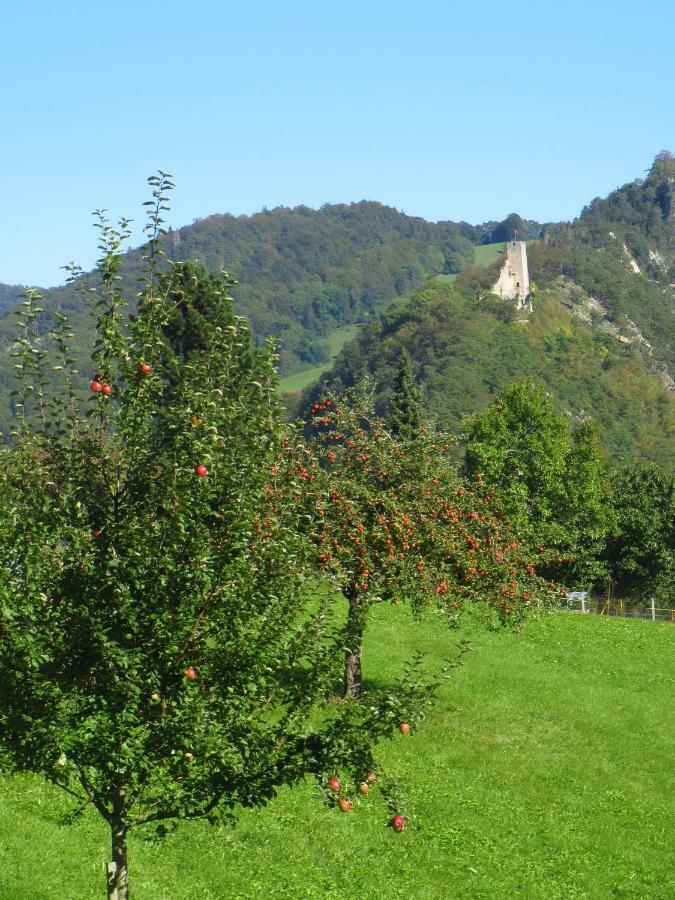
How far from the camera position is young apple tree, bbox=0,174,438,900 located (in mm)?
9094

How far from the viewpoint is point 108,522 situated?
9711 mm

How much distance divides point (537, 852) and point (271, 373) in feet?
42.5

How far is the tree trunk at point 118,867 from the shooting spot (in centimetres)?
996

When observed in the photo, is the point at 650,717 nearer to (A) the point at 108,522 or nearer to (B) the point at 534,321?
(A) the point at 108,522

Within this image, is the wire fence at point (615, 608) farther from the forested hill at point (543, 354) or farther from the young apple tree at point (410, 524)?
the forested hill at point (543, 354)

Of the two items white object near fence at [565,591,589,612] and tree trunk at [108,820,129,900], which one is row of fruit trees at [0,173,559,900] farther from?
white object near fence at [565,591,589,612]

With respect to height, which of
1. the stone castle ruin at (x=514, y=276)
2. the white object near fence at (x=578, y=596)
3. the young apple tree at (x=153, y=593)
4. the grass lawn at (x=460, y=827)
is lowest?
the grass lawn at (x=460, y=827)

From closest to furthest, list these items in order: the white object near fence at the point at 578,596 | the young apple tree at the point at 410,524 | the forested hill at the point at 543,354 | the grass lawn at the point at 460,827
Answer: the grass lawn at the point at 460,827 < the young apple tree at the point at 410,524 < the white object near fence at the point at 578,596 < the forested hill at the point at 543,354

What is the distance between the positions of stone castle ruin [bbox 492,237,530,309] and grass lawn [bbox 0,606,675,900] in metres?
148

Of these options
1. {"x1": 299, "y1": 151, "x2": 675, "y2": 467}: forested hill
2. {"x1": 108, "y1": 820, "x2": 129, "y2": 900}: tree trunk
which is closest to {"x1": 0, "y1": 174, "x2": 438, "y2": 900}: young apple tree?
{"x1": 108, "y1": 820, "x2": 129, "y2": 900}: tree trunk

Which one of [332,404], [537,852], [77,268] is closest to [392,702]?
[77,268]

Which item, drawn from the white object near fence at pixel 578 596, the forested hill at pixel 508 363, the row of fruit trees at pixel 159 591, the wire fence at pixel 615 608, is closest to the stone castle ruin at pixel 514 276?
the forested hill at pixel 508 363

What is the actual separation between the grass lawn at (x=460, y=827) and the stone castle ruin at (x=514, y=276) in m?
148

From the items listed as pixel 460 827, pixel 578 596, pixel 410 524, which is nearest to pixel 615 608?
pixel 578 596
